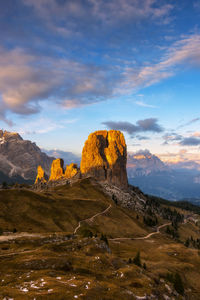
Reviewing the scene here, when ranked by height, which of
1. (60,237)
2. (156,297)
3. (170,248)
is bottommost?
(170,248)

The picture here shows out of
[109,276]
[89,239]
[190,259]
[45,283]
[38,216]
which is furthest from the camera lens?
[38,216]

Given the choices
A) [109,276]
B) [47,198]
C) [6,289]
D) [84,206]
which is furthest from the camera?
[84,206]

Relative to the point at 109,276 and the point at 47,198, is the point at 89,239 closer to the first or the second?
the point at 109,276

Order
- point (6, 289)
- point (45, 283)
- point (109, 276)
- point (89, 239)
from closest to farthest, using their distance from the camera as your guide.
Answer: point (6, 289)
point (45, 283)
point (109, 276)
point (89, 239)

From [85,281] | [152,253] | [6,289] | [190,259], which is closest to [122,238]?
[152,253]

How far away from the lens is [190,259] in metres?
114

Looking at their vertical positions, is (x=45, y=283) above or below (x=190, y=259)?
above

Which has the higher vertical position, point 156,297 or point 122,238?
point 156,297

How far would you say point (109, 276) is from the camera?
50.2 meters

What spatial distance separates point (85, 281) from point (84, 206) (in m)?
145

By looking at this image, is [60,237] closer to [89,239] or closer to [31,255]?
[89,239]

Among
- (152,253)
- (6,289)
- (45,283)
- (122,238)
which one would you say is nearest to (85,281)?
(45,283)

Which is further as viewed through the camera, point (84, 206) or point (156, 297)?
point (84, 206)

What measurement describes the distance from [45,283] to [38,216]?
102166 mm
